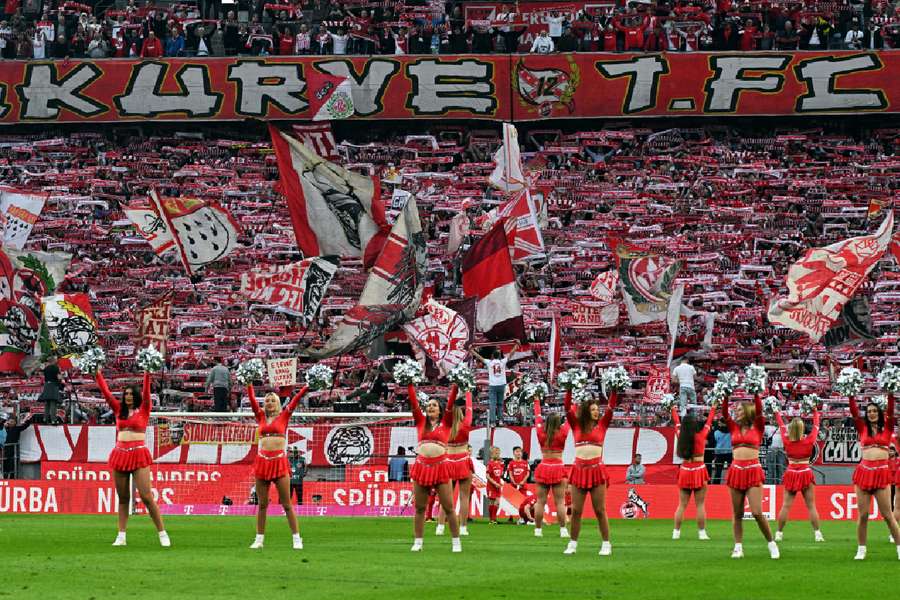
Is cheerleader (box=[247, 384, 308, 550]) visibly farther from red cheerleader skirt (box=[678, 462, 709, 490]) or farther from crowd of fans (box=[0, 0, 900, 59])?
crowd of fans (box=[0, 0, 900, 59])

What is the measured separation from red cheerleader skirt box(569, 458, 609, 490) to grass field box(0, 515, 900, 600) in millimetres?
882

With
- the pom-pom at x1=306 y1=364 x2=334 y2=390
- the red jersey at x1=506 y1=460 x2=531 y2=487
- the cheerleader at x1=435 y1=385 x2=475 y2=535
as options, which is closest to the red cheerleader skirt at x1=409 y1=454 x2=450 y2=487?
the cheerleader at x1=435 y1=385 x2=475 y2=535

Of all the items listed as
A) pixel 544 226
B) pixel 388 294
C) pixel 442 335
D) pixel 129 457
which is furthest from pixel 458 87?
pixel 129 457

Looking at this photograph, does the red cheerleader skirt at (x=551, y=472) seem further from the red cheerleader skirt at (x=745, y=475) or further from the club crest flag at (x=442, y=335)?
the club crest flag at (x=442, y=335)

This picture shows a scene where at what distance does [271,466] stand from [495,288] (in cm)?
1794

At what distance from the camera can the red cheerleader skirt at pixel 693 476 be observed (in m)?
24.8

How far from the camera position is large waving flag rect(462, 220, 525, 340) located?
121ft

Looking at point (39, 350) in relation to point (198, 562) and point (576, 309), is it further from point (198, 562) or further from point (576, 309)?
point (198, 562)

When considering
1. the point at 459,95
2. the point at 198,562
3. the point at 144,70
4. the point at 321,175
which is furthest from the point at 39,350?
the point at 198,562

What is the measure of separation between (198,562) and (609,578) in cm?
463

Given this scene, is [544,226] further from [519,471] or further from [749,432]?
[749,432]

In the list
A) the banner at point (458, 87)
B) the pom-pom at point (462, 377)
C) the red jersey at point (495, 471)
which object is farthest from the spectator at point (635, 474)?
the banner at point (458, 87)

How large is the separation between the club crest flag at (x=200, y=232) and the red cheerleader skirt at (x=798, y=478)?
2052 centimetres

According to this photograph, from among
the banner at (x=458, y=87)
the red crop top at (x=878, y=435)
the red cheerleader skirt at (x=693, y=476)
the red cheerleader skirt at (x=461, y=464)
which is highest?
the banner at (x=458, y=87)
